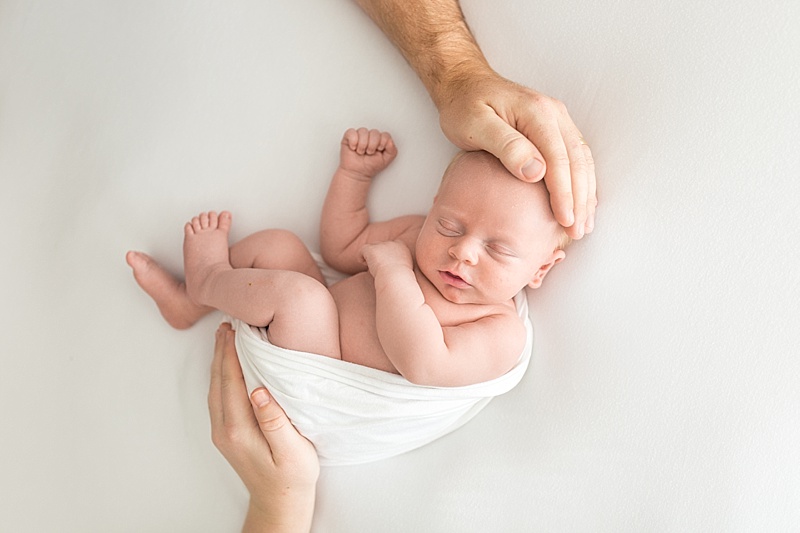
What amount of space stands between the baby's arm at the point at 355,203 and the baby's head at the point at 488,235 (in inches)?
6.7

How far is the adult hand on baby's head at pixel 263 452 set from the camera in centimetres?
134

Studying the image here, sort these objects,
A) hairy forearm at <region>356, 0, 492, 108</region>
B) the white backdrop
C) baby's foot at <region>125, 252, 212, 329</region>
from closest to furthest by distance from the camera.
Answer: the white backdrop, hairy forearm at <region>356, 0, 492, 108</region>, baby's foot at <region>125, 252, 212, 329</region>

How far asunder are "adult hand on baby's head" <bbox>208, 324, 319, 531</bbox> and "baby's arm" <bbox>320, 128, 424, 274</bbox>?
299 millimetres

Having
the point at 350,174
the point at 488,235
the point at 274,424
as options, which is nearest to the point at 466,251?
the point at 488,235

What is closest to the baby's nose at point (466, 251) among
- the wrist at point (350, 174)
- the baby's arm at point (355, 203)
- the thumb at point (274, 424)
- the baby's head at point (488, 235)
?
the baby's head at point (488, 235)

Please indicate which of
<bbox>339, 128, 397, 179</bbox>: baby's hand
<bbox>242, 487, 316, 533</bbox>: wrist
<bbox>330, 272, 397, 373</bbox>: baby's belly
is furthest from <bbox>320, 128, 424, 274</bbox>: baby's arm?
<bbox>242, 487, 316, 533</bbox>: wrist

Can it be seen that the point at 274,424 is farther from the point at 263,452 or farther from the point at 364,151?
the point at 364,151

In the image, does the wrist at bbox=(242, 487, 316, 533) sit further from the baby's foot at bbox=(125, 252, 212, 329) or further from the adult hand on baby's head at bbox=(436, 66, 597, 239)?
the adult hand on baby's head at bbox=(436, 66, 597, 239)

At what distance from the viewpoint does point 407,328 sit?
4.11 ft

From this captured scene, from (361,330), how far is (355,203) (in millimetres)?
287

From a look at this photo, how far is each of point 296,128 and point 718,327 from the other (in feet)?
3.06

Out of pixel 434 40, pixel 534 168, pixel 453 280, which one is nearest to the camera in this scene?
pixel 534 168

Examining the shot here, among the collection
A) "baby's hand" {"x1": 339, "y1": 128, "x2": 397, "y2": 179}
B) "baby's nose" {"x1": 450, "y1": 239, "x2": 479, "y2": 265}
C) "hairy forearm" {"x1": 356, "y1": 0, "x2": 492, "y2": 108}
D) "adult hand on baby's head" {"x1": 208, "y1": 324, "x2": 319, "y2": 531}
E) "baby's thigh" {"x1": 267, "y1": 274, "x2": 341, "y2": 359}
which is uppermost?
"hairy forearm" {"x1": 356, "y1": 0, "x2": 492, "y2": 108}

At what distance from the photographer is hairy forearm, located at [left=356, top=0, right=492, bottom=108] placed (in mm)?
1426
